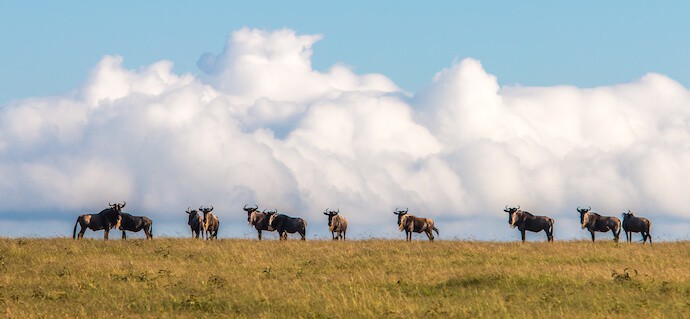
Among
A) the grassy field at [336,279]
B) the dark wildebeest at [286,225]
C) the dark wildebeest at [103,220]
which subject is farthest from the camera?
the dark wildebeest at [286,225]

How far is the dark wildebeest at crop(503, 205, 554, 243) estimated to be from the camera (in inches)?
1901

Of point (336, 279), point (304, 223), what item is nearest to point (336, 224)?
point (304, 223)

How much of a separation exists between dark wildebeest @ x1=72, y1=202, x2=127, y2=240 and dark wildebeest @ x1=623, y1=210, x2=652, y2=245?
958 inches

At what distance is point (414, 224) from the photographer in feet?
163

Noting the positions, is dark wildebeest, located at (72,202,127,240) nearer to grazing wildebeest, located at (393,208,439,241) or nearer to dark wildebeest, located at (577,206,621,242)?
grazing wildebeest, located at (393,208,439,241)

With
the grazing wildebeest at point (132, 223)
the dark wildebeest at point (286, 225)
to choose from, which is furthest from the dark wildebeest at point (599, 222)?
the grazing wildebeest at point (132, 223)

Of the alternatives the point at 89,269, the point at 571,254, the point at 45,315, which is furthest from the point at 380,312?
the point at 571,254

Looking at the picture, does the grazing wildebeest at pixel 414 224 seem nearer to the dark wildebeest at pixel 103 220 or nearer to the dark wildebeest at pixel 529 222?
the dark wildebeest at pixel 529 222

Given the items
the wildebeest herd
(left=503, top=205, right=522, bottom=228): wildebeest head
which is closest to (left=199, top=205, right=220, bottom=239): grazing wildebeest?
the wildebeest herd

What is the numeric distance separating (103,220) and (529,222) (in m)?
20.6

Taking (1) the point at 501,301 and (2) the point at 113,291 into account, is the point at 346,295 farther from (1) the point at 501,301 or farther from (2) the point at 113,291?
(2) the point at 113,291

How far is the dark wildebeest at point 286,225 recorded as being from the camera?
49.1m

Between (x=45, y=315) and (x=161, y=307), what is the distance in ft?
9.02

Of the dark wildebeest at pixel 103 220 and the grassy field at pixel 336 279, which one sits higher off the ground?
the dark wildebeest at pixel 103 220
